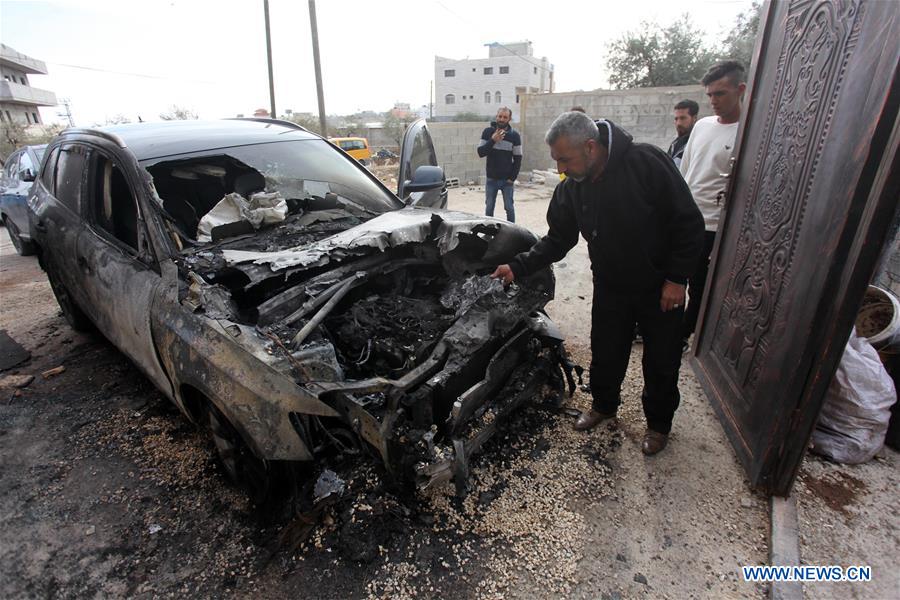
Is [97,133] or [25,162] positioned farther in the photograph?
[25,162]

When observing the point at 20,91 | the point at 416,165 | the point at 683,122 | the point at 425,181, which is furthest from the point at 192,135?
the point at 20,91

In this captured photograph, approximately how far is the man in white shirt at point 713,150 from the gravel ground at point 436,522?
3.85 ft

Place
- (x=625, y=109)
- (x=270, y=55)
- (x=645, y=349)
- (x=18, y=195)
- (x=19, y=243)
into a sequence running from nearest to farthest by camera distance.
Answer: (x=645, y=349) < (x=18, y=195) < (x=19, y=243) < (x=625, y=109) < (x=270, y=55)

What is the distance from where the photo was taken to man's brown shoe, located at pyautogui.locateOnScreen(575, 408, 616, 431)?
271 centimetres

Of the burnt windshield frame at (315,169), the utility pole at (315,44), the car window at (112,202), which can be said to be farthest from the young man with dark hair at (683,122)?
the utility pole at (315,44)

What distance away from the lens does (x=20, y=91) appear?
107 ft

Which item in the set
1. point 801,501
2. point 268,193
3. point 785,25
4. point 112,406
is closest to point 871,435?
point 801,501

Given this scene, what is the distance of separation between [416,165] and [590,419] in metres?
2.91

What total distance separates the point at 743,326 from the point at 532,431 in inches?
52.1

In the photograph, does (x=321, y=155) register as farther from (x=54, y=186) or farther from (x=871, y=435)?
(x=871, y=435)

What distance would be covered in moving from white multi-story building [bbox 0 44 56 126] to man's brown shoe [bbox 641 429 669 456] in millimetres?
41167

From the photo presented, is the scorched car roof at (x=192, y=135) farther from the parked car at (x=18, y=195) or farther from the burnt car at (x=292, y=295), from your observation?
the parked car at (x=18, y=195)

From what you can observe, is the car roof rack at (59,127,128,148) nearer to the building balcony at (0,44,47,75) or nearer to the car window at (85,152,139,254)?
→ the car window at (85,152,139,254)

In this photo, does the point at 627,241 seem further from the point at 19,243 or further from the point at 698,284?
the point at 19,243
